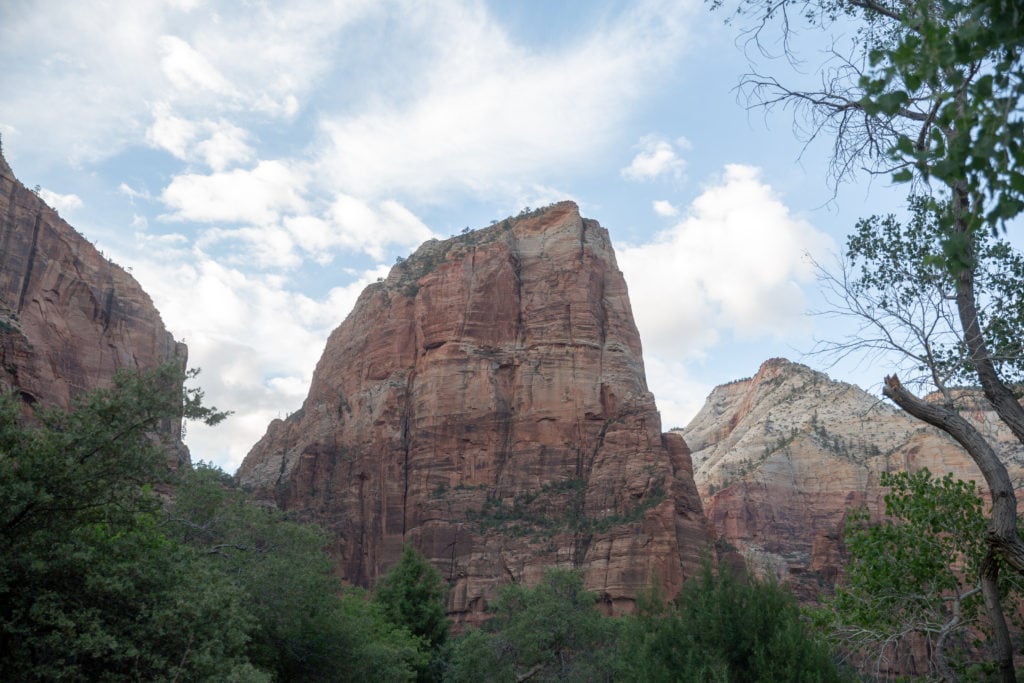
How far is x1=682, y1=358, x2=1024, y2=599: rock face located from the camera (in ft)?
310

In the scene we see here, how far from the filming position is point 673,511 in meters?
65.9

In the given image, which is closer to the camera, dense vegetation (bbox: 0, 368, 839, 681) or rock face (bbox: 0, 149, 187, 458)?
dense vegetation (bbox: 0, 368, 839, 681)

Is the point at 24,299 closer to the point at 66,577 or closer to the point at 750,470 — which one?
the point at 66,577

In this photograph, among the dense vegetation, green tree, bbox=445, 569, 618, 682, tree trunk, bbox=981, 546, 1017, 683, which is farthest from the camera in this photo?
green tree, bbox=445, 569, 618, 682

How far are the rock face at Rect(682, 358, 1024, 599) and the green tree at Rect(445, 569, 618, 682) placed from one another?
54.4 metres

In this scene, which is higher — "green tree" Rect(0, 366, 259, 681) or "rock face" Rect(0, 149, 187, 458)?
"rock face" Rect(0, 149, 187, 458)

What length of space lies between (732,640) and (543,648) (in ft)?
66.1

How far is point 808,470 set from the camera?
104812 mm

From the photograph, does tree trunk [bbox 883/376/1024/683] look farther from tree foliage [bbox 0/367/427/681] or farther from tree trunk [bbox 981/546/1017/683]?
tree foliage [bbox 0/367/427/681]

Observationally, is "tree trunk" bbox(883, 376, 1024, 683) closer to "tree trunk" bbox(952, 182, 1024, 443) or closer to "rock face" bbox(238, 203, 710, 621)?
"tree trunk" bbox(952, 182, 1024, 443)

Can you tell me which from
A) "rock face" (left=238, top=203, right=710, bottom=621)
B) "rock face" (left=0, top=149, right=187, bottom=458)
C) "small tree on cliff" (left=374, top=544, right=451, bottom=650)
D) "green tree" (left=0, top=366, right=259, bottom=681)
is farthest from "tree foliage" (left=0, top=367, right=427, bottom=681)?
"rock face" (left=238, top=203, right=710, bottom=621)

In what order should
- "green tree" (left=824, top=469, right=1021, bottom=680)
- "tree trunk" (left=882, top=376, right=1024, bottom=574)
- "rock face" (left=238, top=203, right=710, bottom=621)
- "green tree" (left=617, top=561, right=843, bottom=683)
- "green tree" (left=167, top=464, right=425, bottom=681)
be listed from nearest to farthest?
"tree trunk" (left=882, top=376, right=1024, bottom=574), "green tree" (left=824, top=469, right=1021, bottom=680), "green tree" (left=617, top=561, right=843, bottom=683), "green tree" (left=167, top=464, right=425, bottom=681), "rock face" (left=238, top=203, right=710, bottom=621)

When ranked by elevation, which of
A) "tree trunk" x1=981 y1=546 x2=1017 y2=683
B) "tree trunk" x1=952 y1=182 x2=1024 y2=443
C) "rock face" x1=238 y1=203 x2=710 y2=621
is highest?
"rock face" x1=238 y1=203 x2=710 y2=621

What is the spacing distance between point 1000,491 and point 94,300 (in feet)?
237
